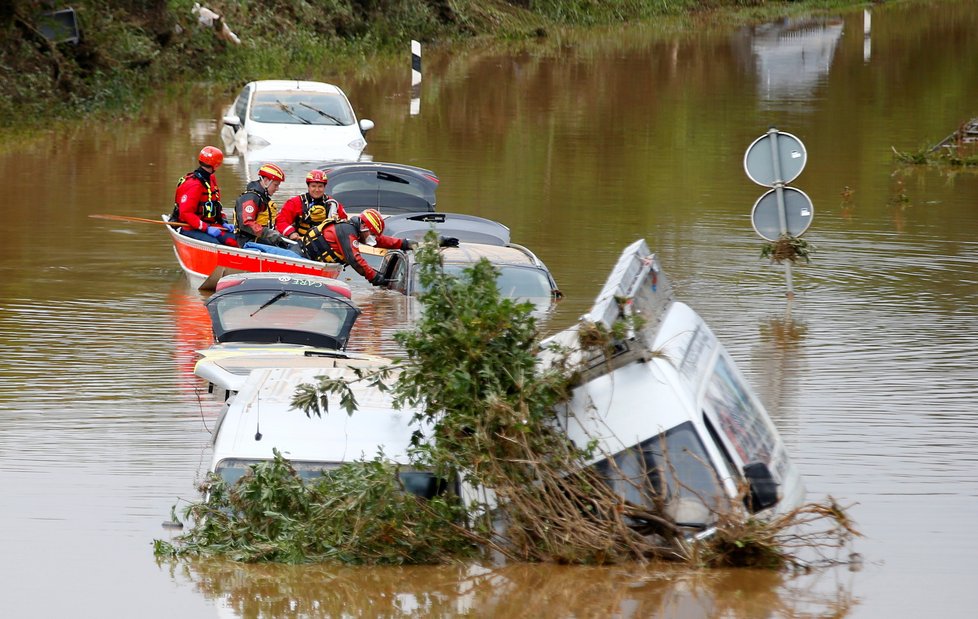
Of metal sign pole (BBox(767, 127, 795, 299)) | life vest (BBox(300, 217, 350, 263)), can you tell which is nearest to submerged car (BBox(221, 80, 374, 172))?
life vest (BBox(300, 217, 350, 263))

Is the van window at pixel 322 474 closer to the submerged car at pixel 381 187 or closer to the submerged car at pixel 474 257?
the submerged car at pixel 474 257

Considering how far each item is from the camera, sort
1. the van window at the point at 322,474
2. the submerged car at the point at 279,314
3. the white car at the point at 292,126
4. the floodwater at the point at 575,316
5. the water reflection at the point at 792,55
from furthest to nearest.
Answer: the water reflection at the point at 792,55 → the white car at the point at 292,126 → the submerged car at the point at 279,314 → the van window at the point at 322,474 → the floodwater at the point at 575,316

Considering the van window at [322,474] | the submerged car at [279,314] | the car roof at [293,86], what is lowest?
the van window at [322,474]

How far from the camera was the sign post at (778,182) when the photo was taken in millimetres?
15695

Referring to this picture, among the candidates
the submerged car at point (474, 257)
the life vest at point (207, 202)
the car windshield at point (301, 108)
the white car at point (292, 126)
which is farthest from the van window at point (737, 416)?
the car windshield at point (301, 108)

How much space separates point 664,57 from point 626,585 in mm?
41757

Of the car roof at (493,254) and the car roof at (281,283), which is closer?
A: the car roof at (281,283)

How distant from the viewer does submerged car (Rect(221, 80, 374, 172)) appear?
26375 millimetres

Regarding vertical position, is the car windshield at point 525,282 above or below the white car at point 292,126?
below

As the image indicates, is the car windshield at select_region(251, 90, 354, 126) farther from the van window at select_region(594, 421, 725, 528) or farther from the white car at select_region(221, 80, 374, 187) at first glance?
the van window at select_region(594, 421, 725, 528)

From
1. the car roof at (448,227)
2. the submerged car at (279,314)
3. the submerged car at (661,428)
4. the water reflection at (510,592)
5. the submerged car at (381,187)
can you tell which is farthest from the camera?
the submerged car at (381,187)

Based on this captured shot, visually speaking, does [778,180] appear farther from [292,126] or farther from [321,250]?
[292,126]

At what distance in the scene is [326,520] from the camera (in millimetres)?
8875

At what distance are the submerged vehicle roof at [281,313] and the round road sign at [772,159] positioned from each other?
→ 4.66 meters
